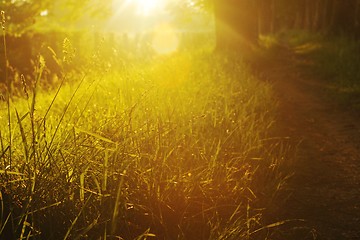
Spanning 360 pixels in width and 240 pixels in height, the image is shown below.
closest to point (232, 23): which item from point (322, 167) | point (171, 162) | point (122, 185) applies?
point (322, 167)

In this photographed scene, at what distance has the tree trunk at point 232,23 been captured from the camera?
44.0 feet

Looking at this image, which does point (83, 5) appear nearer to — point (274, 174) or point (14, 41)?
point (14, 41)

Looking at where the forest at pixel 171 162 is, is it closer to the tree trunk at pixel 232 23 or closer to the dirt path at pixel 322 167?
the dirt path at pixel 322 167

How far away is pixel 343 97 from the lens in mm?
7590

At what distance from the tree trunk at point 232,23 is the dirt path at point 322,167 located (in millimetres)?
5250

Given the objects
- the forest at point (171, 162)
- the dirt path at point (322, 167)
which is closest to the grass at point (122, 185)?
the forest at point (171, 162)

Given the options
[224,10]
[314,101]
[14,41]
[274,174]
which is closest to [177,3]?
[224,10]

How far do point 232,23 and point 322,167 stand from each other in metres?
9.89

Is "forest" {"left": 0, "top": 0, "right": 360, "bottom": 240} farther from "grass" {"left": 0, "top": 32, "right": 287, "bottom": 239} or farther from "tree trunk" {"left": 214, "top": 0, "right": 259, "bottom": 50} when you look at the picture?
"tree trunk" {"left": 214, "top": 0, "right": 259, "bottom": 50}

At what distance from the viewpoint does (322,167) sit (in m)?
4.32

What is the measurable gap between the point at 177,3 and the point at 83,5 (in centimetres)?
726

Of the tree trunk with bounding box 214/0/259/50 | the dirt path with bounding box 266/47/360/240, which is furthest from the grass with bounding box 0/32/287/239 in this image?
the tree trunk with bounding box 214/0/259/50

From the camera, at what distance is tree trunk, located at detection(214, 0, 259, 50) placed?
13422mm

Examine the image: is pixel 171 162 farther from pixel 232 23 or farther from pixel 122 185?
pixel 232 23
